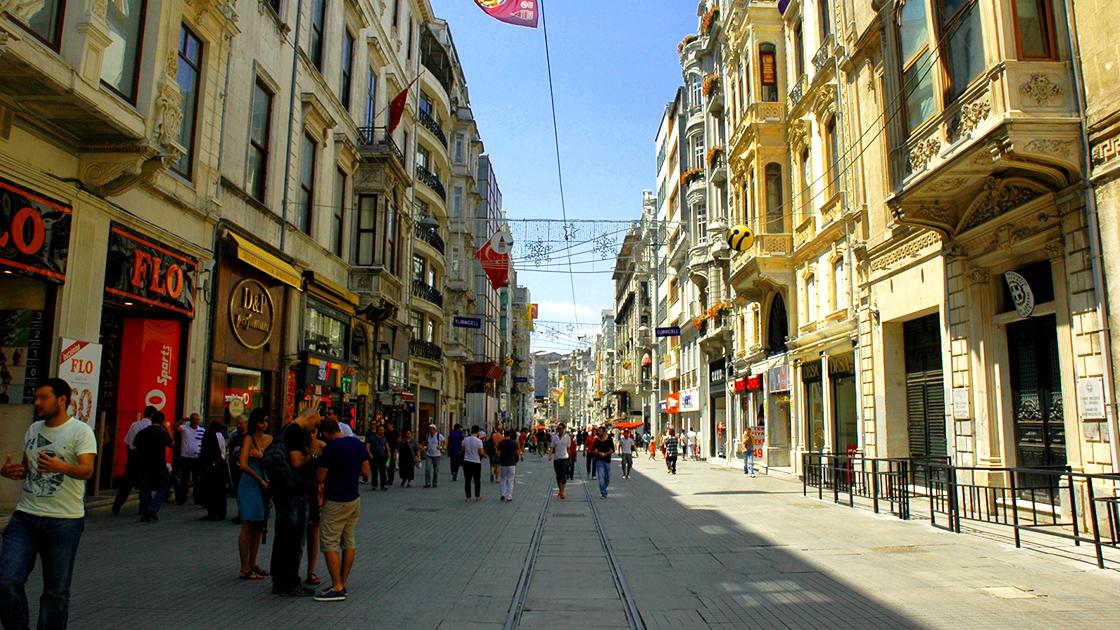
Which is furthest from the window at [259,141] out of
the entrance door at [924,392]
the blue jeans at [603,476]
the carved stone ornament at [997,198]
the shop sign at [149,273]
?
the entrance door at [924,392]

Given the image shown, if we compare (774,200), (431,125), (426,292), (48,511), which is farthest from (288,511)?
(431,125)

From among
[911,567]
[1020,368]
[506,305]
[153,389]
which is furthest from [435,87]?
[506,305]

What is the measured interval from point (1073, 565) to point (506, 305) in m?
70.0

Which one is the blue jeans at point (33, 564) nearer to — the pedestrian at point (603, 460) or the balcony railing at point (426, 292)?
the pedestrian at point (603, 460)

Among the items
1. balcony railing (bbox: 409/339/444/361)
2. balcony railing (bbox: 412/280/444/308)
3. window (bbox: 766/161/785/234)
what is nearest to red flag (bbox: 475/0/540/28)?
window (bbox: 766/161/785/234)

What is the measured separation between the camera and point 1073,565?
8547mm

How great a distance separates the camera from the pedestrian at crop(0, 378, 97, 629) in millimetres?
4613

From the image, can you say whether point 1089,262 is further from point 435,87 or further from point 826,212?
point 435,87

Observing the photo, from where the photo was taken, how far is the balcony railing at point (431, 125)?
36969mm

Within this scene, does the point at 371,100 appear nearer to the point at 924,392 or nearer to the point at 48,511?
the point at 924,392

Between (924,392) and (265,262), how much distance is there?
15137 mm

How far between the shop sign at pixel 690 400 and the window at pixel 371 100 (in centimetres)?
2467

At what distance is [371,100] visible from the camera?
26953mm

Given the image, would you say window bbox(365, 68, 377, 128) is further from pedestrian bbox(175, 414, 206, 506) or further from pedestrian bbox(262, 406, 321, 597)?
pedestrian bbox(262, 406, 321, 597)
